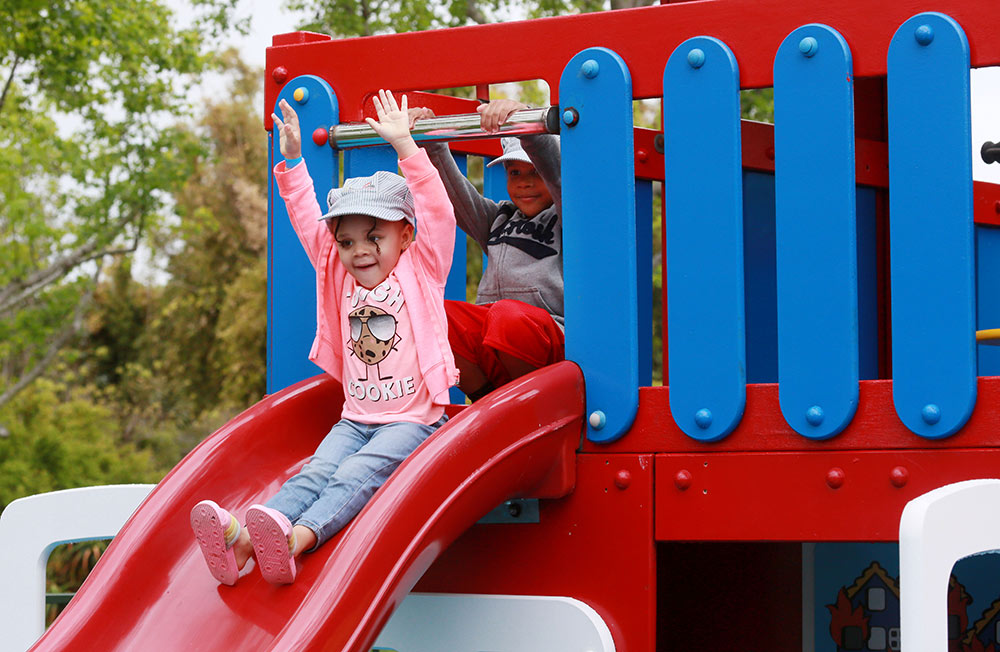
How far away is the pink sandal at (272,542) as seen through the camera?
2.51 meters

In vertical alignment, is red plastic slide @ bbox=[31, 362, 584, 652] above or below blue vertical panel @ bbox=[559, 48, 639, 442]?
below

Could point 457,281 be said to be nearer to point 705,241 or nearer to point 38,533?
point 705,241

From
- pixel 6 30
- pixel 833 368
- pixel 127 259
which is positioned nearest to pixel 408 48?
pixel 833 368

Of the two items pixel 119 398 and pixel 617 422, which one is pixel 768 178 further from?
pixel 119 398

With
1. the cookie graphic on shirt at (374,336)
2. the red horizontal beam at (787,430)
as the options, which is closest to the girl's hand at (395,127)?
the cookie graphic on shirt at (374,336)

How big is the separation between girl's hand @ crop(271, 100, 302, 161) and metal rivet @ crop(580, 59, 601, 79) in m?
0.72

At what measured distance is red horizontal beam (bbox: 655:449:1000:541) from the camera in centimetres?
261

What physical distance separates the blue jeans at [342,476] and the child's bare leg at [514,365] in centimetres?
27

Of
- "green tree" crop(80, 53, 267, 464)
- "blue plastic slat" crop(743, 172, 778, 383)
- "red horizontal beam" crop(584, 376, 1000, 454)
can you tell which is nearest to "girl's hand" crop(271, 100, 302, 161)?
"red horizontal beam" crop(584, 376, 1000, 454)

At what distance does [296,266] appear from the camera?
332 centimetres

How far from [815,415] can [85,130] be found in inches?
412

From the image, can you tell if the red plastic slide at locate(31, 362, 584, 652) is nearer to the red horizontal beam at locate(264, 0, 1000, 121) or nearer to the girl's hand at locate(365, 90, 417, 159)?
the girl's hand at locate(365, 90, 417, 159)

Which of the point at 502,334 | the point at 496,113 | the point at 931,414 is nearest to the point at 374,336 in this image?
the point at 502,334

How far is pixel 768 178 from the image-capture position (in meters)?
4.03
